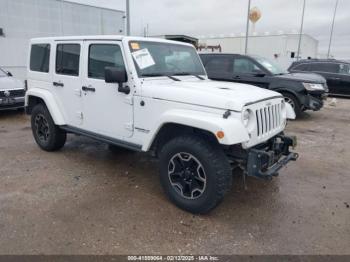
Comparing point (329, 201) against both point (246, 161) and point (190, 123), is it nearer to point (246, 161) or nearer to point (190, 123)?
point (246, 161)

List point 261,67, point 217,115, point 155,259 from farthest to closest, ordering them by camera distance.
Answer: point 261,67 → point 217,115 → point 155,259

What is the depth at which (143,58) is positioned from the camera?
12.4ft

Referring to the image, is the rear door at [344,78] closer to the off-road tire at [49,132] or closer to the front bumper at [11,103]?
the off-road tire at [49,132]

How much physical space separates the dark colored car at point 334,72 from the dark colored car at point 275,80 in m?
4.06

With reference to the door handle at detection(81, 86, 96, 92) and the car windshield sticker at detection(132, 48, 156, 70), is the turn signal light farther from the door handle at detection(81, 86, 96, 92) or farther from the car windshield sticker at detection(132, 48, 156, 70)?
the door handle at detection(81, 86, 96, 92)

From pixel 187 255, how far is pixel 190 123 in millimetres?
1248

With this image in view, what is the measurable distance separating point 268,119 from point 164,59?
5.34 ft

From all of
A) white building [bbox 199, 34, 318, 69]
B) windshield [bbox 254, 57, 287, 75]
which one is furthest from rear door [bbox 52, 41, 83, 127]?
white building [bbox 199, 34, 318, 69]

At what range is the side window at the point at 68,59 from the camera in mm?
4391

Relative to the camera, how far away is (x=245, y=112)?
3.03m

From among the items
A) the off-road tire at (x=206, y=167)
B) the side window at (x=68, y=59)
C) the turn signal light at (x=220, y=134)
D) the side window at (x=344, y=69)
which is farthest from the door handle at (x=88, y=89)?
the side window at (x=344, y=69)

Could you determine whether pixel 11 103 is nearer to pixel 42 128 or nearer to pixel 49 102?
pixel 42 128

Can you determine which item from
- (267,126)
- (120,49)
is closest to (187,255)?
(267,126)

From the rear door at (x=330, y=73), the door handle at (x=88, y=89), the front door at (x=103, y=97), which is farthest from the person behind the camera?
the rear door at (x=330, y=73)
